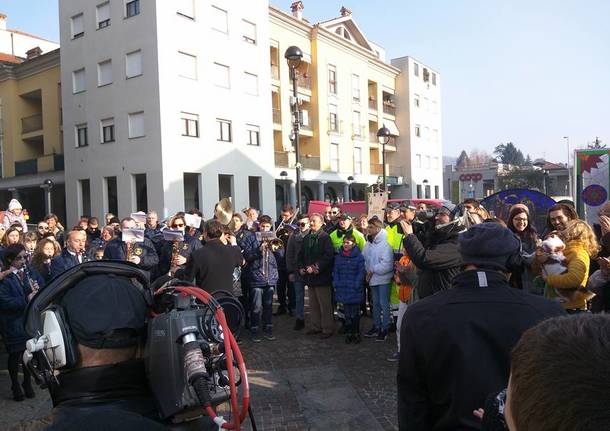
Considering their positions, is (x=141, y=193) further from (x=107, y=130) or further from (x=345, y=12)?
(x=345, y=12)

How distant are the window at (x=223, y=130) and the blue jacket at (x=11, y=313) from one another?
19387 mm

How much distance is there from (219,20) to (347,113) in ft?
43.5

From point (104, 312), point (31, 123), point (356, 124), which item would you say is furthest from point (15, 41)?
point (104, 312)

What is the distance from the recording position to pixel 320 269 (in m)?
7.61

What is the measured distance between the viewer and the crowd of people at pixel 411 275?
2051mm

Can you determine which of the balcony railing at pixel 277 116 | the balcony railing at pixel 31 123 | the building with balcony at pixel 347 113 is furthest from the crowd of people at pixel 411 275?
the balcony railing at pixel 31 123

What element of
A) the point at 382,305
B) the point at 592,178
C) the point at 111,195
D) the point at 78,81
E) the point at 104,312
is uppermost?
the point at 78,81

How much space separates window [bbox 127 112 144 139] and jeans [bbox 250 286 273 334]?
16.8 m

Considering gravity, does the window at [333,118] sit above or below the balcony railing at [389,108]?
below

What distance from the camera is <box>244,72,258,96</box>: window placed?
83.9 feet

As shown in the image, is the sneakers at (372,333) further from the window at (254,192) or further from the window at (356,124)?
the window at (356,124)

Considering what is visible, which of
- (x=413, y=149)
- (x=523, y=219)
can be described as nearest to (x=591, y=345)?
(x=523, y=219)

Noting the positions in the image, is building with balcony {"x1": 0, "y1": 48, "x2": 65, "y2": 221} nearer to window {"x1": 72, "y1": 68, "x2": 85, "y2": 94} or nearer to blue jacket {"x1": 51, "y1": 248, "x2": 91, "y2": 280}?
window {"x1": 72, "y1": 68, "x2": 85, "y2": 94}

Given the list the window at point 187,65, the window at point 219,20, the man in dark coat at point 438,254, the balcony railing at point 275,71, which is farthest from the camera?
the balcony railing at point 275,71
